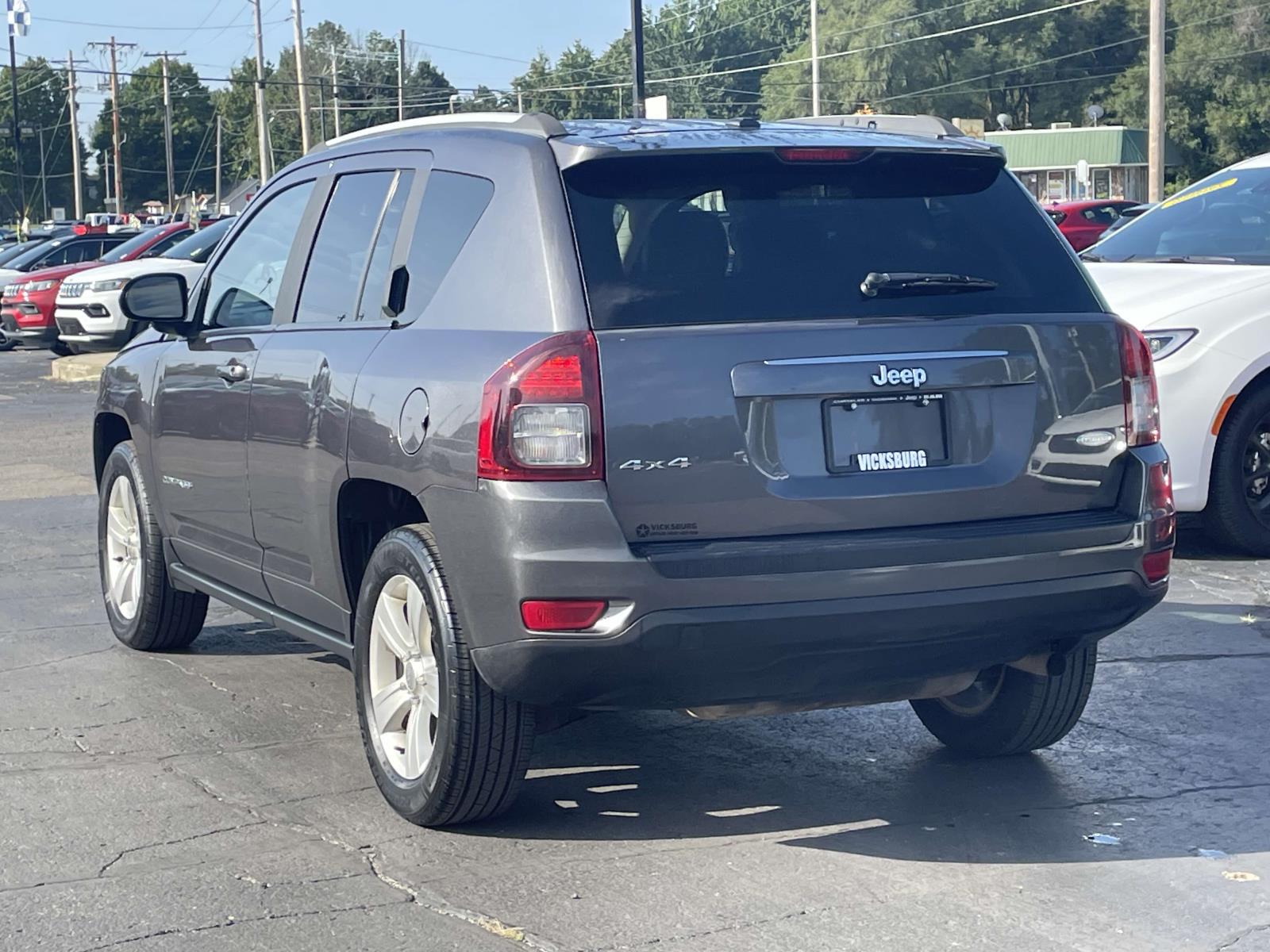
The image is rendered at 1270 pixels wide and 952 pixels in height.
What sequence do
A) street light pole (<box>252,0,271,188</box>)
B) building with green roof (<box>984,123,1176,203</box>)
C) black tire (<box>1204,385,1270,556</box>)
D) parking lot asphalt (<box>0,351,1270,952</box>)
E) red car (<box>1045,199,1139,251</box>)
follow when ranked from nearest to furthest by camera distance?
parking lot asphalt (<box>0,351,1270,952</box>)
black tire (<box>1204,385,1270,556</box>)
red car (<box>1045,199,1139,251</box>)
street light pole (<box>252,0,271,188</box>)
building with green roof (<box>984,123,1176,203</box>)

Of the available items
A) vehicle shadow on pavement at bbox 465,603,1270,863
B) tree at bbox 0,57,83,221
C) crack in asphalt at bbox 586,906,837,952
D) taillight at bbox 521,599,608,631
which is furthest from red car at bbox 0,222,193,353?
tree at bbox 0,57,83,221

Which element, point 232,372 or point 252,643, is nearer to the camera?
point 232,372

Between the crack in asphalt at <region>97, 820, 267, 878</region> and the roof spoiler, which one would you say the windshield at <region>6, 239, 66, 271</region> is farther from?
the crack in asphalt at <region>97, 820, 267, 878</region>

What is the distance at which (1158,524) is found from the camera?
451cm

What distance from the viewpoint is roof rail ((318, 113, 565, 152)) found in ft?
14.7

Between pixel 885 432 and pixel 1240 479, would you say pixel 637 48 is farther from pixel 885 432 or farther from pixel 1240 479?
pixel 885 432

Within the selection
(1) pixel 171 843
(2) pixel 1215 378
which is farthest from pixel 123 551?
(2) pixel 1215 378

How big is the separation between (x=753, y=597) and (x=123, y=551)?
3.81m

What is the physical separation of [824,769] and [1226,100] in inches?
3294

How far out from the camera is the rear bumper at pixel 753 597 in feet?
→ 13.1

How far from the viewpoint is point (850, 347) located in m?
4.18

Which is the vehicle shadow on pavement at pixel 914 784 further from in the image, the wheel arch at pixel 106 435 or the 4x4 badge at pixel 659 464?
the wheel arch at pixel 106 435

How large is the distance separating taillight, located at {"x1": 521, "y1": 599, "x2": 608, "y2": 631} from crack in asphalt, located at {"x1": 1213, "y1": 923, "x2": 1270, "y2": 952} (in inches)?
60.7

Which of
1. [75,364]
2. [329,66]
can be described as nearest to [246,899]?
[75,364]
